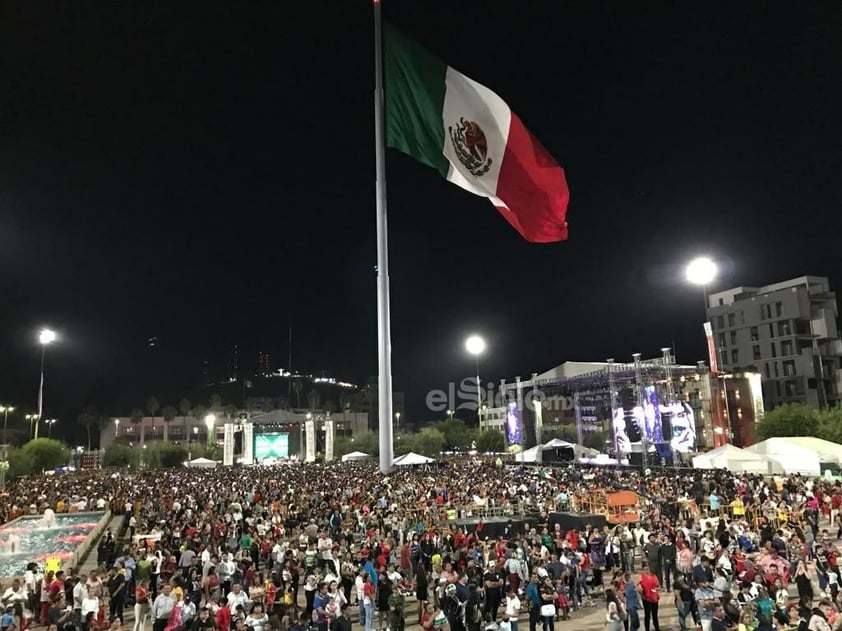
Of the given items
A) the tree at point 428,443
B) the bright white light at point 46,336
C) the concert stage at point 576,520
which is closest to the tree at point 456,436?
the tree at point 428,443

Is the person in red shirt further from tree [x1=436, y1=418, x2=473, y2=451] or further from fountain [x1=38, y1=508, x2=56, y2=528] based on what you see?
tree [x1=436, y1=418, x2=473, y2=451]

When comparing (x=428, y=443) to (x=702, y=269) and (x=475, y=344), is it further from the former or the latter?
(x=702, y=269)

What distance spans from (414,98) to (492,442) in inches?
2642

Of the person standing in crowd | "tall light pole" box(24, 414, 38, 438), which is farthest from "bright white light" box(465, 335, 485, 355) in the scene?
"tall light pole" box(24, 414, 38, 438)

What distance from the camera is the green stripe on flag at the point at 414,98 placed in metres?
10.3

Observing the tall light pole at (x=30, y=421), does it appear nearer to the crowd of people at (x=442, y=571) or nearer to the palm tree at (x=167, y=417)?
the palm tree at (x=167, y=417)

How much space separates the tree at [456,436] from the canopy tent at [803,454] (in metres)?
57.6

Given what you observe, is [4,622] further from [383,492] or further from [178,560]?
[383,492]

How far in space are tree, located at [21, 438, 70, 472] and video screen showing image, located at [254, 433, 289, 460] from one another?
3348 cm

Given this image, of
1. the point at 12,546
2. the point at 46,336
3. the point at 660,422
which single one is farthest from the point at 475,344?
the point at 12,546

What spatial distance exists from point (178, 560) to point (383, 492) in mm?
10446

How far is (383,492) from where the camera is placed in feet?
79.6

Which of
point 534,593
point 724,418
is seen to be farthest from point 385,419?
point 724,418

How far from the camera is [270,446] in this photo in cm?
8831
